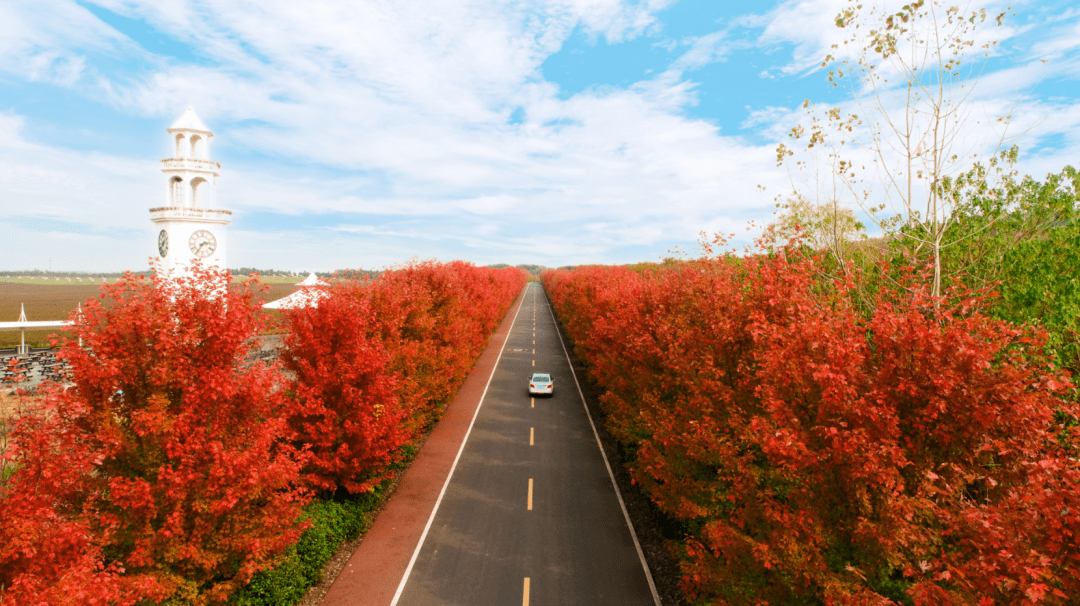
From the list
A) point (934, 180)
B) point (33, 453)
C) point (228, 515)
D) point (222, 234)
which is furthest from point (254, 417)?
point (222, 234)

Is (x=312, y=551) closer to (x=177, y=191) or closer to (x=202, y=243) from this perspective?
(x=202, y=243)

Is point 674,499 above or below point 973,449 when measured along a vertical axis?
below

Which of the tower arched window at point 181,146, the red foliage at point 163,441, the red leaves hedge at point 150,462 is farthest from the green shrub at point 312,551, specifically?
the tower arched window at point 181,146

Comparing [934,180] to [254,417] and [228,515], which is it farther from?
[228,515]

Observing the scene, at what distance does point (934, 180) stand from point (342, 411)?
51.7ft

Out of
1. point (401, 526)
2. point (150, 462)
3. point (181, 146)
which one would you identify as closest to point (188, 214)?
point (181, 146)

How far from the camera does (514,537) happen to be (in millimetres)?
13953

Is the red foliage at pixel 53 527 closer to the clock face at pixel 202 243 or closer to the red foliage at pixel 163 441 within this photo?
the red foliage at pixel 163 441

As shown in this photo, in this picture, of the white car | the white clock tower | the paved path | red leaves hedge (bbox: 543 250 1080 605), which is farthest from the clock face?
red leaves hedge (bbox: 543 250 1080 605)

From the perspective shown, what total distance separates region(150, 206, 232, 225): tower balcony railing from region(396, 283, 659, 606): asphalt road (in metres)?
20.6

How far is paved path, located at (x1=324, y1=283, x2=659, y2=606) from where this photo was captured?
37.9ft

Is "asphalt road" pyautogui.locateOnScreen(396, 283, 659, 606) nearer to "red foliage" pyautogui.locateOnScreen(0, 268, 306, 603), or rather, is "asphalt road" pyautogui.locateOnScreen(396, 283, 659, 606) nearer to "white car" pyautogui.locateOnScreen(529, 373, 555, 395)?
"white car" pyautogui.locateOnScreen(529, 373, 555, 395)

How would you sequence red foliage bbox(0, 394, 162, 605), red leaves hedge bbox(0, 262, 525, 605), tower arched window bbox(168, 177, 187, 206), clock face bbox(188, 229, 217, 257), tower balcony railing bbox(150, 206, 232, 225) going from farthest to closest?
clock face bbox(188, 229, 217, 257) < tower arched window bbox(168, 177, 187, 206) < tower balcony railing bbox(150, 206, 232, 225) < red leaves hedge bbox(0, 262, 525, 605) < red foliage bbox(0, 394, 162, 605)

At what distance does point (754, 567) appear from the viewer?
7.72 m
